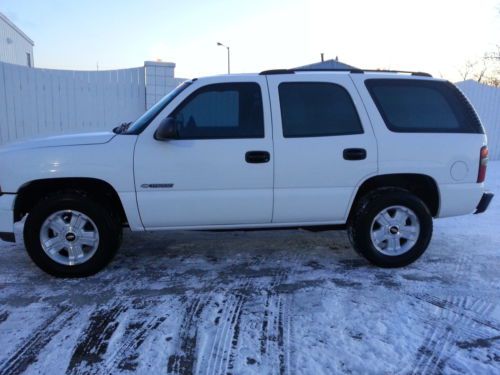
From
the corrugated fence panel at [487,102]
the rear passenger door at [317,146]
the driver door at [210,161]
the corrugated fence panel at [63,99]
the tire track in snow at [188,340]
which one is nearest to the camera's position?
the tire track in snow at [188,340]

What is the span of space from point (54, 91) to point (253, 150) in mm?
6626

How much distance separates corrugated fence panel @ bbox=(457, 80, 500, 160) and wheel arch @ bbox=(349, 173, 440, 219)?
907 centimetres

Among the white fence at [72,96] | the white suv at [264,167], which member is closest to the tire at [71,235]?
the white suv at [264,167]

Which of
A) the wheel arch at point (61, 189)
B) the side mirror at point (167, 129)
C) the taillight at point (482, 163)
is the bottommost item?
the wheel arch at point (61, 189)

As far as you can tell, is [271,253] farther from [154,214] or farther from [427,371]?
[427,371]

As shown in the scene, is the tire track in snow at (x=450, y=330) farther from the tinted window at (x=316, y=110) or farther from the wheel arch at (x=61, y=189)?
the wheel arch at (x=61, y=189)

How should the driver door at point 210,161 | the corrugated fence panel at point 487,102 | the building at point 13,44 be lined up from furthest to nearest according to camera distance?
the building at point 13,44 → the corrugated fence panel at point 487,102 → the driver door at point 210,161

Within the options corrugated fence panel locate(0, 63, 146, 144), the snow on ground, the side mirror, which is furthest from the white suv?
corrugated fence panel locate(0, 63, 146, 144)

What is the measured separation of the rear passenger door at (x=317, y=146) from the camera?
3.97 meters

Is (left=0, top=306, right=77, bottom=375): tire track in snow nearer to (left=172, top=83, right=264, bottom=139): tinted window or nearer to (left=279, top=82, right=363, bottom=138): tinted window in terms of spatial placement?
(left=172, top=83, right=264, bottom=139): tinted window

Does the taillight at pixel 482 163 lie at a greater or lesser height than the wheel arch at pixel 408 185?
greater

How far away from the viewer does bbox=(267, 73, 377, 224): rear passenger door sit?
3967 millimetres

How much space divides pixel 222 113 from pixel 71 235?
1.81m

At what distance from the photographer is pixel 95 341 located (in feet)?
9.37
